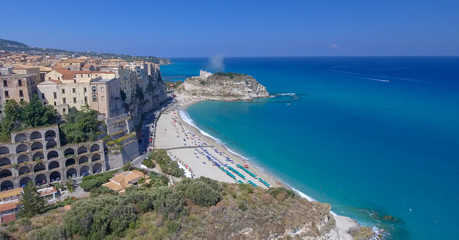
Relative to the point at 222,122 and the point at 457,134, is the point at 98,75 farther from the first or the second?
the point at 457,134

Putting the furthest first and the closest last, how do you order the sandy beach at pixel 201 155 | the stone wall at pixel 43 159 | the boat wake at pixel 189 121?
the boat wake at pixel 189 121, the sandy beach at pixel 201 155, the stone wall at pixel 43 159

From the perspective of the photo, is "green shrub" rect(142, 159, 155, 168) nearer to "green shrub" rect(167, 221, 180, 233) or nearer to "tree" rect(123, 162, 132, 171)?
"tree" rect(123, 162, 132, 171)

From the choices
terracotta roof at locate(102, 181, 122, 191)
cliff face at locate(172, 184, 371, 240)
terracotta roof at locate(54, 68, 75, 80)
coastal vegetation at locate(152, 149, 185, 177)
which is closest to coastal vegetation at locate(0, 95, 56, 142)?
terracotta roof at locate(54, 68, 75, 80)

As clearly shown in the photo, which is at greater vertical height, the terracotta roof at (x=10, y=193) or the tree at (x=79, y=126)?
the tree at (x=79, y=126)

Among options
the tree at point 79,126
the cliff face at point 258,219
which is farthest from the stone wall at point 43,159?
the cliff face at point 258,219

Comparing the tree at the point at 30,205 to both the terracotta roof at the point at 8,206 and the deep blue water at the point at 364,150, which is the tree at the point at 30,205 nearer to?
the terracotta roof at the point at 8,206

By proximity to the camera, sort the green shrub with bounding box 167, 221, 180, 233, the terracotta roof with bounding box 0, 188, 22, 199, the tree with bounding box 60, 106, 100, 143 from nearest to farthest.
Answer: the green shrub with bounding box 167, 221, 180, 233 < the terracotta roof with bounding box 0, 188, 22, 199 < the tree with bounding box 60, 106, 100, 143

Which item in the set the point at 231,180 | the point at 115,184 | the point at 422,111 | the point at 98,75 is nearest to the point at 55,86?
the point at 98,75

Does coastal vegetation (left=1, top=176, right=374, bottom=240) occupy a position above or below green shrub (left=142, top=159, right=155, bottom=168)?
above
